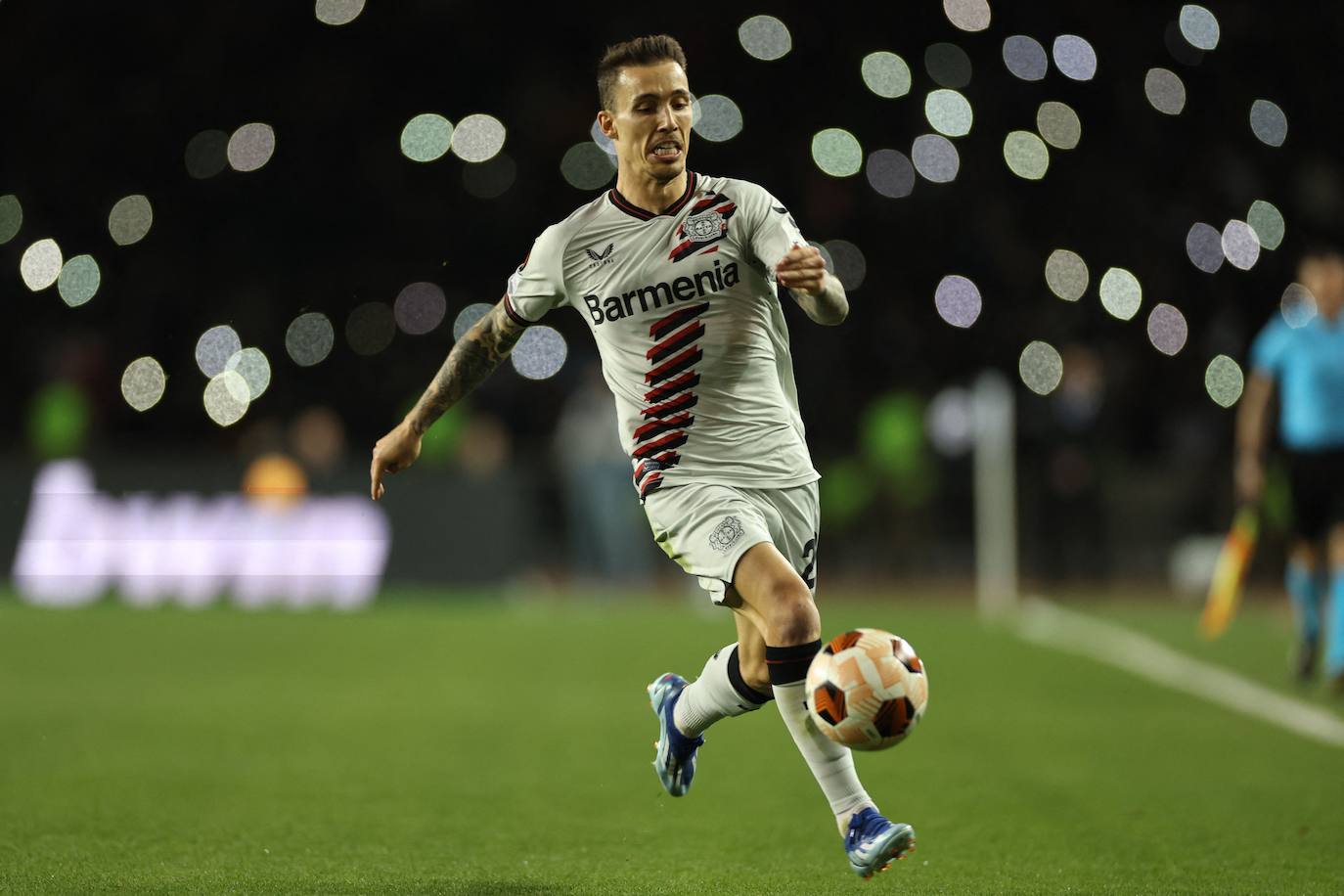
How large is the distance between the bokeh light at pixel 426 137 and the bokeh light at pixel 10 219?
566 cm

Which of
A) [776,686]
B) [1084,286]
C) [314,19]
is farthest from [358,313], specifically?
[776,686]

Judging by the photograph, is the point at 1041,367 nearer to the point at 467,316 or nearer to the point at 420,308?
the point at 467,316

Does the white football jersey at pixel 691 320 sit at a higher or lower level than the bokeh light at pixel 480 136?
lower

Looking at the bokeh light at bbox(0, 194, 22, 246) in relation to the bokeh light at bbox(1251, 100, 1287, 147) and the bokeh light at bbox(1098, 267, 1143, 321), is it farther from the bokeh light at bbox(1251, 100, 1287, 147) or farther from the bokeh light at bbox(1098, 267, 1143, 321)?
the bokeh light at bbox(1251, 100, 1287, 147)

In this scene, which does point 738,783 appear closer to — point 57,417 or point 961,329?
point 57,417

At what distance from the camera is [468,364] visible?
16.6 feet

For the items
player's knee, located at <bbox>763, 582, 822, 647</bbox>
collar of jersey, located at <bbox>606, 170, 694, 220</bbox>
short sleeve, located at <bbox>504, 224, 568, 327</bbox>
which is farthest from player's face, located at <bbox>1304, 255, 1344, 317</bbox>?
player's knee, located at <bbox>763, 582, 822, 647</bbox>

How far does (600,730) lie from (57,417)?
11905 mm

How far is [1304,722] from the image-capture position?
26.1 feet

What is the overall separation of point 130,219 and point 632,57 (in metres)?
21.1

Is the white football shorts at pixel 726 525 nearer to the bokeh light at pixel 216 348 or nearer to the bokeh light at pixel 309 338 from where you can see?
the bokeh light at pixel 309 338

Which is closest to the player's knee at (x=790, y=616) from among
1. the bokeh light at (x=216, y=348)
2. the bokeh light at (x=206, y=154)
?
the bokeh light at (x=216, y=348)

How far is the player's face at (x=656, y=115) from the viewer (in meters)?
4.73

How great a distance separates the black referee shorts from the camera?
914cm
